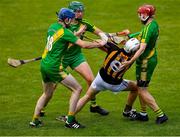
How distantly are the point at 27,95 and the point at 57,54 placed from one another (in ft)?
11.2

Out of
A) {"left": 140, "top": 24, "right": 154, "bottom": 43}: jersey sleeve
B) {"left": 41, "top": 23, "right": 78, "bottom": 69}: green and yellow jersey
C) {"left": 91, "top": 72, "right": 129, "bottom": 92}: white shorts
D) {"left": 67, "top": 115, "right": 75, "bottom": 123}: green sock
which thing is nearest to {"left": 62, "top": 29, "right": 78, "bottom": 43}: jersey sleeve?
{"left": 41, "top": 23, "right": 78, "bottom": 69}: green and yellow jersey

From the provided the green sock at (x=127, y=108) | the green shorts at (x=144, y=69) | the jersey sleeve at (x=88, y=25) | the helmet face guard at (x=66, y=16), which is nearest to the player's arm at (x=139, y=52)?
the green shorts at (x=144, y=69)

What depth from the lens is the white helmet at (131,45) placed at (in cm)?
1324

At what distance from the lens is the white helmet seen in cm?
1324

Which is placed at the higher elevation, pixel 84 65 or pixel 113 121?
pixel 84 65

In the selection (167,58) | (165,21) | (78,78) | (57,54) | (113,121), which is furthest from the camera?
(165,21)

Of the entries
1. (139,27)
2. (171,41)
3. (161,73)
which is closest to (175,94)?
(161,73)

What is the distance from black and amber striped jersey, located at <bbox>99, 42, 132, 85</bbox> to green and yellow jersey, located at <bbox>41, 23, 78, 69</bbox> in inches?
34.8

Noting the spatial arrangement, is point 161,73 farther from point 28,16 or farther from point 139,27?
point 28,16

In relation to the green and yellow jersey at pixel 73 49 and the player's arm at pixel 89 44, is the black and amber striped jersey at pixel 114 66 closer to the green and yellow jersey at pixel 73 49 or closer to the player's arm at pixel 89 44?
the player's arm at pixel 89 44

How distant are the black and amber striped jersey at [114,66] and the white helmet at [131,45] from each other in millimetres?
95

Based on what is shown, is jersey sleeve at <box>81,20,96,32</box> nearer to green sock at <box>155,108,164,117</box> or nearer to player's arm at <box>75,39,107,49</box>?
player's arm at <box>75,39,107,49</box>

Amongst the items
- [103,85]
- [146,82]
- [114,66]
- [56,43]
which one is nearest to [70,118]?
[103,85]

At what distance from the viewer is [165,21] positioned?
73.0 feet
